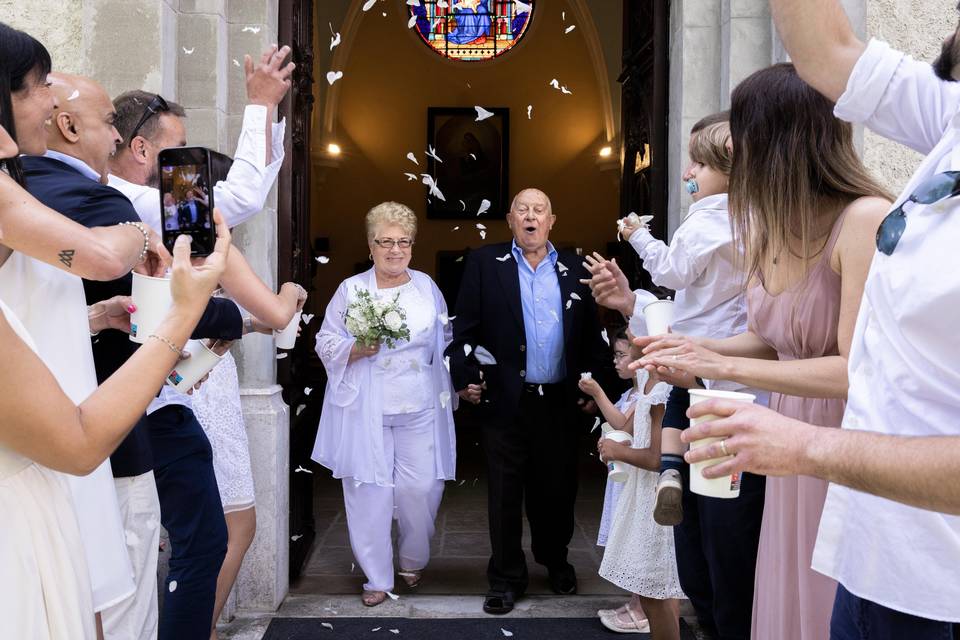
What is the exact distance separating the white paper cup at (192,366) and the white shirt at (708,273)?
1.70 m

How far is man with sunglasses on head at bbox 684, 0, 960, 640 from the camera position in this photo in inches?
47.3

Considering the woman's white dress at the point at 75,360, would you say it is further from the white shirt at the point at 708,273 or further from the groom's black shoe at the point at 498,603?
the groom's black shoe at the point at 498,603

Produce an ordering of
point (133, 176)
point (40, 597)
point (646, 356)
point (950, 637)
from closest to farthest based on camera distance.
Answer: point (950, 637), point (40, 597), point (646, 356), point (133, 176)

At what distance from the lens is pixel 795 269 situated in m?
2.29

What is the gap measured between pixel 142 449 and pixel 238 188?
995 mm

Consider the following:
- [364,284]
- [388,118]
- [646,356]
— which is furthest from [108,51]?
[388,118]

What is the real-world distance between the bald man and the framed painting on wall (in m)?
12.3

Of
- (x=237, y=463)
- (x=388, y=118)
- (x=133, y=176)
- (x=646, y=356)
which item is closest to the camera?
(x=646, y=356)

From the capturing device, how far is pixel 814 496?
2.21 m

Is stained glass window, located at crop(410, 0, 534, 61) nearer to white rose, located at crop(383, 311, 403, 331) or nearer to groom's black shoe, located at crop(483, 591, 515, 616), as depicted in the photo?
white rose, located at crop(383, 311, 403, 331)

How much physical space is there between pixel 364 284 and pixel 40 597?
3.97 meters

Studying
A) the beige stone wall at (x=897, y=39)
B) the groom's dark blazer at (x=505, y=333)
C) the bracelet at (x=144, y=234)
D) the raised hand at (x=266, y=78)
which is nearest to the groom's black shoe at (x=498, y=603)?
the groom's dark blazer at (x=505, y=333)

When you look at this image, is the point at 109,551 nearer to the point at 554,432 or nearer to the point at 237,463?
the point at 237,463

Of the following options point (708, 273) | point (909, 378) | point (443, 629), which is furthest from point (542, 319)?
point (909, 378)
